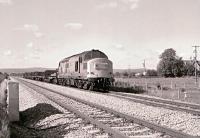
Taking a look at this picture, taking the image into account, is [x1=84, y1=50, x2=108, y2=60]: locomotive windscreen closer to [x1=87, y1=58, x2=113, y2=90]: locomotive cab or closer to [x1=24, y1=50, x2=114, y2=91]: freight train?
[x1=24, y1=50, x2=114, y2=91]: freight train

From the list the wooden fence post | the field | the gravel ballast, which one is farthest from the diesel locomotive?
the wooden fence post

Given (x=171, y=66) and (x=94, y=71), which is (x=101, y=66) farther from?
(x=171, y=66)

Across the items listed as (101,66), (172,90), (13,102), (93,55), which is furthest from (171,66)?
(13,102)

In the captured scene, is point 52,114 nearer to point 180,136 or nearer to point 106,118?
point 106,118

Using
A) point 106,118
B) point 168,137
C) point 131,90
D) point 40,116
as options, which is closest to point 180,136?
point 168,137

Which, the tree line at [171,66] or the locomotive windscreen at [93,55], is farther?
the tree line at [171,66]

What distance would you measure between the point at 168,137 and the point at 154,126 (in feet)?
3.69

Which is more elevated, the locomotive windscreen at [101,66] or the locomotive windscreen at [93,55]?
the locomotive windscreen at [93,55]

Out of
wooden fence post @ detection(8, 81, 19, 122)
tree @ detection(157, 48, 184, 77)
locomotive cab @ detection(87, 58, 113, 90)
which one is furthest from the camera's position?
tree @ detection(157, 48, 184, 77)

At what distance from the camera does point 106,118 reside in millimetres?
11773

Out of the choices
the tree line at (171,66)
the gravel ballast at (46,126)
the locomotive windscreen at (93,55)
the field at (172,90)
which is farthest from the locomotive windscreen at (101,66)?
the tree line at (171,66)

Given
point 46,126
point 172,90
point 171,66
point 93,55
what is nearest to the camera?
point 46,126

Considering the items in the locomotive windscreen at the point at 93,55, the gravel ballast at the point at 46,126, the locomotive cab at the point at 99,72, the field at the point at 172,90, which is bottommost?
the gravel ballast at the point at 46,126

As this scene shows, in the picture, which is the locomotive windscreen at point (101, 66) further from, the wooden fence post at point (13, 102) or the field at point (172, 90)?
the wooden fence post at point (13, 102)
